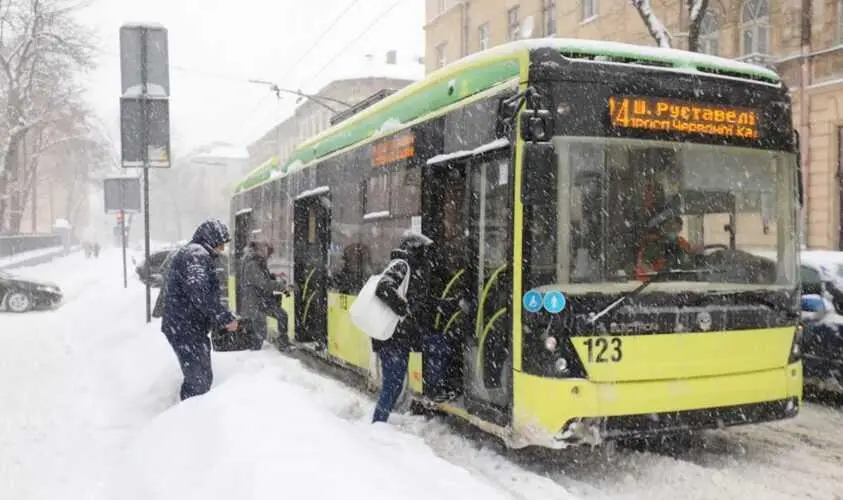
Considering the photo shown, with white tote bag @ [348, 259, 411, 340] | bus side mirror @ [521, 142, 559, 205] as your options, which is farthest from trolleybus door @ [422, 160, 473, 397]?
bus side mirror @ [521, 142, 559, 205]

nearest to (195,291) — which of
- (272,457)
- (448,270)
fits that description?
(448,270)

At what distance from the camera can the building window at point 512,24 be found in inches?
1283

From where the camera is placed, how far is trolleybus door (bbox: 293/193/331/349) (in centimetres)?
1041

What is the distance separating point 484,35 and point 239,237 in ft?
71.1

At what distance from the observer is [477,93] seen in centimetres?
647

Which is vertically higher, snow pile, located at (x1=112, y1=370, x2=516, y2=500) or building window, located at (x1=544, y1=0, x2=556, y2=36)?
building window, located at (x1=544, y1=0, x2=556, y2=36)

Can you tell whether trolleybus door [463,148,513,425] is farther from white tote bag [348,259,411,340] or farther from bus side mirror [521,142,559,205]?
white tote bag [348,259,411,340]

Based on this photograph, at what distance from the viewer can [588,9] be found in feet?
92.5

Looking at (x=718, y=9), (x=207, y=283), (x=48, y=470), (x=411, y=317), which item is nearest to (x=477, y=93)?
(x=411, y=317)

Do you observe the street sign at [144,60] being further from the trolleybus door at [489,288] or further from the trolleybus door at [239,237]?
the trolleybus door at [489,288]

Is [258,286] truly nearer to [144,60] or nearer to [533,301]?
[144,60]

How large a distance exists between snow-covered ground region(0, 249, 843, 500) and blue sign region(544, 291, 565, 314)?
1152 millimetres

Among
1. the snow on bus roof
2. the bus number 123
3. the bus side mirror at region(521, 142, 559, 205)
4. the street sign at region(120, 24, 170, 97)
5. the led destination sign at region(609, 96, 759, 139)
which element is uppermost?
the street sign at region(120, 24, 170, 97)

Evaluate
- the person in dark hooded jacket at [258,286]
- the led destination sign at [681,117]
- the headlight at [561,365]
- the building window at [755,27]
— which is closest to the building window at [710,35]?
the building window at [755,27]
